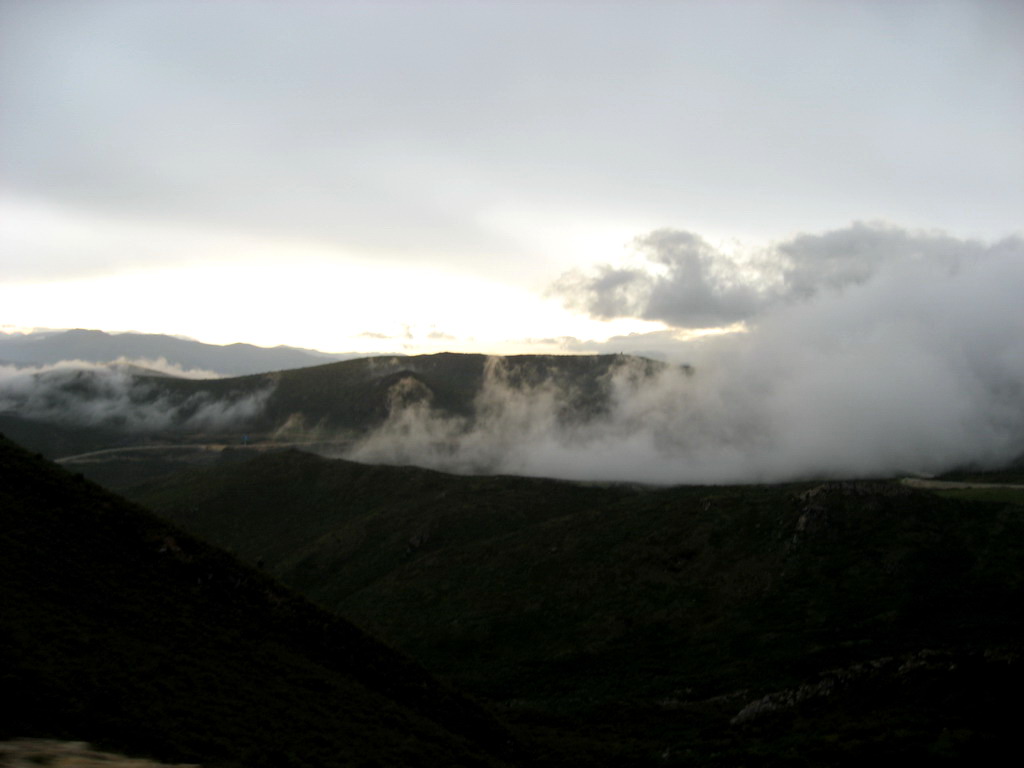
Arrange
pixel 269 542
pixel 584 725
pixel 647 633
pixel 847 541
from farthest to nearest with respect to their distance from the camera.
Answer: pixel 269 542 → pixel 847 541 → pixel 647 633 → pixel 584 725

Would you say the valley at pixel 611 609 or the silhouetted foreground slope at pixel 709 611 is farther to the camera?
the silhouetted foreground slope at pixel 709 611

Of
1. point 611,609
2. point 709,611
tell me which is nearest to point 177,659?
point 611,609

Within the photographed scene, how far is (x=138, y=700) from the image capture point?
861 inches

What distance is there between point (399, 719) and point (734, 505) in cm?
6730

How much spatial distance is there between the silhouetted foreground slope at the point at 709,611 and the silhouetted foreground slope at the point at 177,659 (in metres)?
11.1

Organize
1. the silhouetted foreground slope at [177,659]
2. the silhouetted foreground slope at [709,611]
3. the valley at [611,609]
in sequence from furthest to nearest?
the silhouetted foreground slope at [709,611]
the valley at [611,609]
the silhouetted foreground slope at [177,659]

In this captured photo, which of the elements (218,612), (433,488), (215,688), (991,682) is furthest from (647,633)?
(433,488)

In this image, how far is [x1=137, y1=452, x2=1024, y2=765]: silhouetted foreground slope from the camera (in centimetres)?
3152

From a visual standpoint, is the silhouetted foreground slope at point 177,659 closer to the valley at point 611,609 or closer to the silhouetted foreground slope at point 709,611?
the valley at point 611,609

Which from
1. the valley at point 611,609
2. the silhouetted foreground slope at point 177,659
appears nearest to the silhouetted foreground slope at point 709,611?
the valley at point 611,609

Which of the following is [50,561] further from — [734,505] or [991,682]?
[734,505]

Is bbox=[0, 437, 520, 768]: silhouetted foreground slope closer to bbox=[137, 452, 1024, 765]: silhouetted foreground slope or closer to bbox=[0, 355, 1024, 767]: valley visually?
bbox=[0, 355, 1024, 767]: valley

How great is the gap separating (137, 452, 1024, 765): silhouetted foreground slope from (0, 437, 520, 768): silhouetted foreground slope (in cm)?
1110

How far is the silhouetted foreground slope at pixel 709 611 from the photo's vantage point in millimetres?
31516
